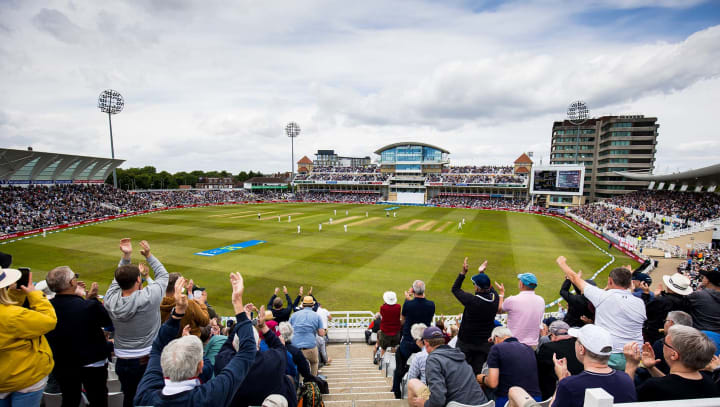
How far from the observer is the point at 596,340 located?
2.55 m

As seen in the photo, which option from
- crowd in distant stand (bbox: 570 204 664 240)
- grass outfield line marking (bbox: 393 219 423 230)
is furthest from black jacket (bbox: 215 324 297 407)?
crowd in distant stand (bbox: 570 204 664 240)

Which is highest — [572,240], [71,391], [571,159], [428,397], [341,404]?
[571,159]

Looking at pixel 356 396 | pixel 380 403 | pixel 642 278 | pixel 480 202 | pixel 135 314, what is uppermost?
pixel 135 314

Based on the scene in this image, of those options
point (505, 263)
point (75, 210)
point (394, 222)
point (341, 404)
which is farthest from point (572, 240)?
point (75, 210)

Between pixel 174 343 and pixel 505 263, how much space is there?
2147 cm

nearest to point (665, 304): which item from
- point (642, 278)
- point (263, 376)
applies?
point (642, 278)

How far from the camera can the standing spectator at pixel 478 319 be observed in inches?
181

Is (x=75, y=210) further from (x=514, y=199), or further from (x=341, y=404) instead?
(x=514, y=199)

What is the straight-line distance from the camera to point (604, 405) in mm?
1824

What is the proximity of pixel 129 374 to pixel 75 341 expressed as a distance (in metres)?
0.71

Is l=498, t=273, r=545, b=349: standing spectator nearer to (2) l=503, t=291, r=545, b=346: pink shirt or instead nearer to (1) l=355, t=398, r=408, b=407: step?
(2) l=503, t=291, r=545, b=346: pink shirt

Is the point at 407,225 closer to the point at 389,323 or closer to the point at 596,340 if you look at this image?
the point at 389,323

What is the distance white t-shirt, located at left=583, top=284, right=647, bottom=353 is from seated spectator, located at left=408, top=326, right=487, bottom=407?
2.24m

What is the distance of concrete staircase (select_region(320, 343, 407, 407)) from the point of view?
14.9ft
